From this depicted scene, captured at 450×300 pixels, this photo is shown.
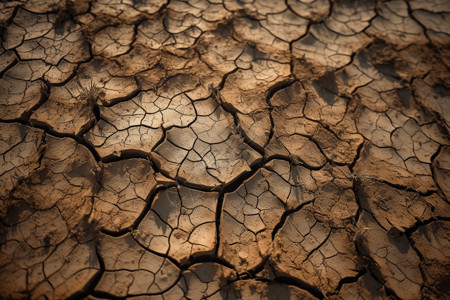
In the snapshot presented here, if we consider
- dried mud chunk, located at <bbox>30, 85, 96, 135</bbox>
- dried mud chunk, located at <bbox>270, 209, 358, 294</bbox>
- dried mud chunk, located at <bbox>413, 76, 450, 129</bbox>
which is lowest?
dried mud chunk, located at <bbox>270, 209, 358, 294</bbox>

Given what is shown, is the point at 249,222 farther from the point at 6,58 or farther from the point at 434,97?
the point at 6,58

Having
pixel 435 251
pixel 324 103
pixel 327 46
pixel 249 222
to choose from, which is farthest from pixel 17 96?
pixel 435 251

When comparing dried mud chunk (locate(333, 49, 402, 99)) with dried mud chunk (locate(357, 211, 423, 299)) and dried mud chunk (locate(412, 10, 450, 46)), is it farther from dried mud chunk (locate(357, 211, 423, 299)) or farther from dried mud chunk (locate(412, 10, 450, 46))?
dried mud chunk (locate(357, 211, 423, 299))

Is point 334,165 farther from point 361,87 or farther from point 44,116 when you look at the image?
point 44,116

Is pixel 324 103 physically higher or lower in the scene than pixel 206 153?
higher

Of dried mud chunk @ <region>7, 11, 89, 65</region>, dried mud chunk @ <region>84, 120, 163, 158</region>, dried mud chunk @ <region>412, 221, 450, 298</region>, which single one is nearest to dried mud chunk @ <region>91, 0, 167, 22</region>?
dried mud chunk @ <region>7, 11, 89, 65</region>

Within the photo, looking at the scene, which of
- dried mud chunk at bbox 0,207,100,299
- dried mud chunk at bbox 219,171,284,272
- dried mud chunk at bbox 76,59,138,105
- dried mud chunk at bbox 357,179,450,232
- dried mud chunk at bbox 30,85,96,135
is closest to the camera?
dried mud chunk at bbox 0,207,100,299

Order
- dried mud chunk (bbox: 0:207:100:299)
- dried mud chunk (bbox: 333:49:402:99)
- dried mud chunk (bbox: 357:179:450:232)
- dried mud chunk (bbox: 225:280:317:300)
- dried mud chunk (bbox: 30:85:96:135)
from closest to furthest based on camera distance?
dried mud chunk (bbox: 0:207:100:299), dried mud chunk (bbox: 225:280:317:300), dried mud chunk (bbox: 357:179:450:232), dried mud chunk (bbox: 30:85:96:135), dried mud chunk (bbox: 333:49:402:99)
